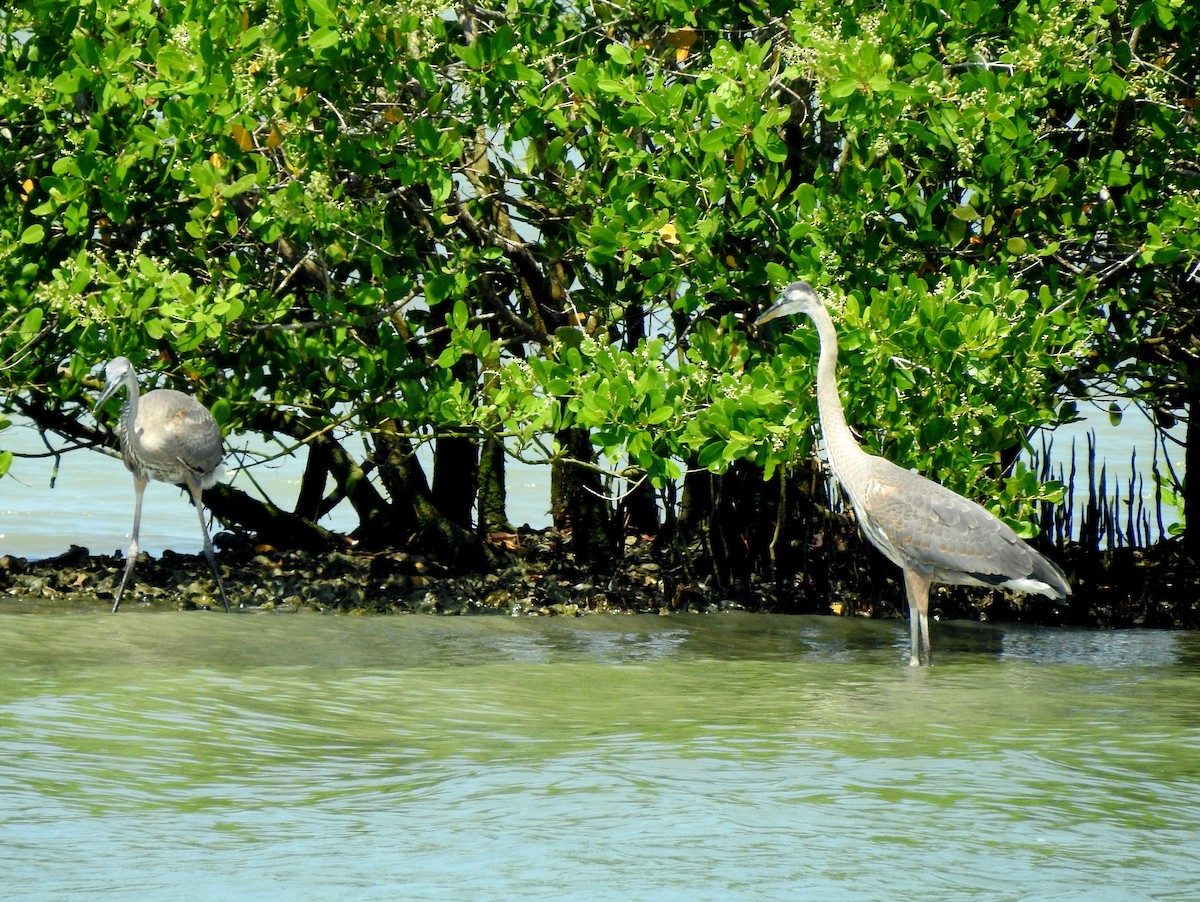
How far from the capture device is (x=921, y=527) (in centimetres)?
841

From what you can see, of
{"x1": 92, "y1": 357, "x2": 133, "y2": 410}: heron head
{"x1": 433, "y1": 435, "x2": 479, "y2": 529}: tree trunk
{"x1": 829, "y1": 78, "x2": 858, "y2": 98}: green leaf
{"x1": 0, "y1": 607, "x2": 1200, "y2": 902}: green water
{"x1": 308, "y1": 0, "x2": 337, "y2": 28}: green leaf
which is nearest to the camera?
{"x1": 0, "y1": 607, "x2": 1200, "y2": 902}: green water

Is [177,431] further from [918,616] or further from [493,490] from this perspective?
[918,616]

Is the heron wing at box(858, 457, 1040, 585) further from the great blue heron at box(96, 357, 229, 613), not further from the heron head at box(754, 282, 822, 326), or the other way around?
the great blue heron at box(96, 357, 229, 613)

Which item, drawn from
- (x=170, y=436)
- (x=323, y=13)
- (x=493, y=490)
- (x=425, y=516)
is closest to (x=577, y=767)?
(x=323, y=13)

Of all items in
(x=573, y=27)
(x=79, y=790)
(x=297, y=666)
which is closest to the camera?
(x=79, y=790)

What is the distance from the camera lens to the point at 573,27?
9.20 metres

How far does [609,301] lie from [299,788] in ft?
14.9

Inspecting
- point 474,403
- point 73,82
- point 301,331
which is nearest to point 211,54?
point 73,82

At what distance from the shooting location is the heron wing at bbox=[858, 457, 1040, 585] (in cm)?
834

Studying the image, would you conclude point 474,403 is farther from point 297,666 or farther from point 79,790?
point 79,790

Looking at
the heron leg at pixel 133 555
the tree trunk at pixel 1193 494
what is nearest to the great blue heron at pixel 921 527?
the tree trunk at pixel 1193 494

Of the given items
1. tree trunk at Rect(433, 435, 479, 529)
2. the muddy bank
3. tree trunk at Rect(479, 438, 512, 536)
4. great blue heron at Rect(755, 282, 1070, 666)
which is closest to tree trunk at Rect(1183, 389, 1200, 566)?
the muddy bank

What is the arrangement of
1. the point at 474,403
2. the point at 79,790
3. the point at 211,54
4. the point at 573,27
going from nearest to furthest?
1. the point at 79,790
2. the point at 211,54
3. the point at 573,27
4. the point at 474,403

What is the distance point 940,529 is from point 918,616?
472 millimetres
